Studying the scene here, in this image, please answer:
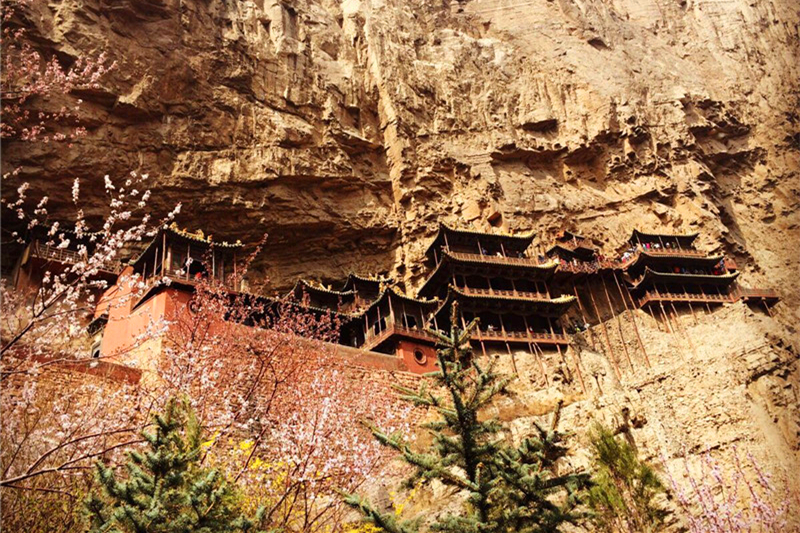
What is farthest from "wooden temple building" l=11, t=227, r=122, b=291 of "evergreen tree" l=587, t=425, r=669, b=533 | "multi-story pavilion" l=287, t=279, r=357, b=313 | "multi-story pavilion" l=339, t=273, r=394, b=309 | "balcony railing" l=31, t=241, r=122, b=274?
"evergreen tree" l=587, t=425, r=669, b=533

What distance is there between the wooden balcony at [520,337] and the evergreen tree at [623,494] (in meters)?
14.8

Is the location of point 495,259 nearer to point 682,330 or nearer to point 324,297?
point 324,297

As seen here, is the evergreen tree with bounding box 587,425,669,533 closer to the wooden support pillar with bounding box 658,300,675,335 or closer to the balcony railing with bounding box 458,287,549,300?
the balcony railing with bounding box 458,287,549,300

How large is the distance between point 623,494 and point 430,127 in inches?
1112

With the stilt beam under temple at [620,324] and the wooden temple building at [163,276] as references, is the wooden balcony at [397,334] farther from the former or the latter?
the stilt beam under temple at [620,324]

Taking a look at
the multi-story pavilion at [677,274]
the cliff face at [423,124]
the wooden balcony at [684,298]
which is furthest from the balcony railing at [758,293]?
the cliff face at [423,124]

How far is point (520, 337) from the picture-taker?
27.4 m

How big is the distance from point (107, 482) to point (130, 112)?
84.0 ft

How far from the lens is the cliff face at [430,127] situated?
28188 mm

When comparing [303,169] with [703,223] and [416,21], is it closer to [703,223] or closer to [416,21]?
[416,21]

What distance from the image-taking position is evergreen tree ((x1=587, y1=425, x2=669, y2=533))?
10.8 meters

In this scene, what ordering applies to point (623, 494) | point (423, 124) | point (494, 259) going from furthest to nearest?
1. point (423, 124)
2. point (494, 259)
3. point (623, 494)

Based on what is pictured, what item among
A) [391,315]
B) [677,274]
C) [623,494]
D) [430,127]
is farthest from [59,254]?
[677,274]

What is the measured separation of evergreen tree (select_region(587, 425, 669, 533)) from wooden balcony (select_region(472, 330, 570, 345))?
14.8 m
